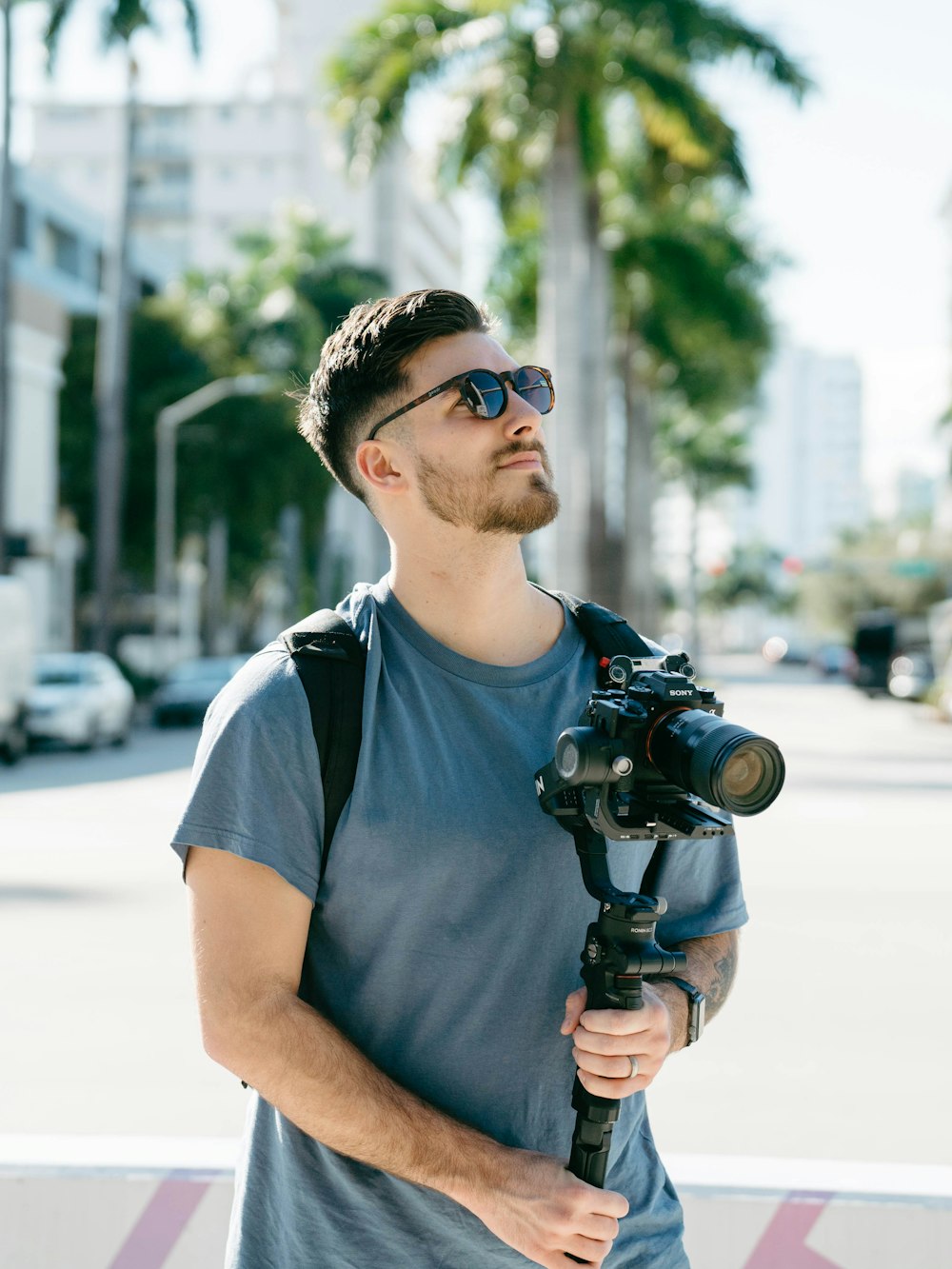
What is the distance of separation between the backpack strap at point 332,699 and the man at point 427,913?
0.05 feet

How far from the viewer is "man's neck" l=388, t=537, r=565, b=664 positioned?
2.17 meters

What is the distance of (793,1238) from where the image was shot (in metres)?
2.94

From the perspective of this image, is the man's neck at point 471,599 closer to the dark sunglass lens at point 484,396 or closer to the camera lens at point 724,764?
the dark sunglass lens at point 484,396

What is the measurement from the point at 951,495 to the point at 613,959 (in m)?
91.4

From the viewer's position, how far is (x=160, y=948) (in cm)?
839

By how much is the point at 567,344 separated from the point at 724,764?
20.1m

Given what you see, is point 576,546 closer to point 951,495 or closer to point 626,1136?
point 626,1136

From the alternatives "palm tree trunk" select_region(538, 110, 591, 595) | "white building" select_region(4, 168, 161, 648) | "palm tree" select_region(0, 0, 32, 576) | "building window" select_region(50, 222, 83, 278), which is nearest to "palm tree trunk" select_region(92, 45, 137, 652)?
"white building" select_region(4, 168, 161, 648)

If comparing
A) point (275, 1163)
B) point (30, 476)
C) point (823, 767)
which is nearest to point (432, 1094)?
point (275, 1163)

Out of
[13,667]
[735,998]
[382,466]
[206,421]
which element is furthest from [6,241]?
[382,466]

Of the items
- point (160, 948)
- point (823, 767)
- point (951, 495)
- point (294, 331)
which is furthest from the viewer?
point (951, 495)

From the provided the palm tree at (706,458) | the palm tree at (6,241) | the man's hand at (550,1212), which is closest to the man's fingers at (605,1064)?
the man's hand at (550,1212)

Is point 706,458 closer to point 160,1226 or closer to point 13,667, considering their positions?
point 13,667

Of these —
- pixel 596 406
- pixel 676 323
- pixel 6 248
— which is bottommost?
pixel 596 406
